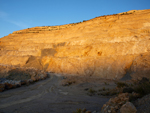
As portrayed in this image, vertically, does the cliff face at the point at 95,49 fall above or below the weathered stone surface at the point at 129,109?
above

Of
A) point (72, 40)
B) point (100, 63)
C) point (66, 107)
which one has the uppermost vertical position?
point (72, 40)

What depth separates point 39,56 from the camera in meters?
23.1

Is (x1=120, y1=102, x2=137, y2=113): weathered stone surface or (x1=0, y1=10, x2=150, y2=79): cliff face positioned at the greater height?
(x1=0, y1=10, x2=150, y2=79): cliff face

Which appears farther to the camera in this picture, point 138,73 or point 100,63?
point 100,63

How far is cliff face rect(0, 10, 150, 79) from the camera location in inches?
517

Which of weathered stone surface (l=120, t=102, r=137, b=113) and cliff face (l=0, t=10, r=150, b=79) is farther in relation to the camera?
cliff face (l=0, t=10, r=150, b=79)

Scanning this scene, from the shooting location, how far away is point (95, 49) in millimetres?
17578

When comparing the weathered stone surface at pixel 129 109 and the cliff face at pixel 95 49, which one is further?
the cliff face at pixel 95 49

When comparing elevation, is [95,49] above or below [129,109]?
above

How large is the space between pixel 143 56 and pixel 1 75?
50.7ft

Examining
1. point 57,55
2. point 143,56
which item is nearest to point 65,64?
point 57,55

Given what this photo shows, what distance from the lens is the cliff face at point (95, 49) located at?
13.1 metres

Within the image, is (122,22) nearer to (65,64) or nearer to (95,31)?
(95,31)

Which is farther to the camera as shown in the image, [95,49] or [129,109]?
[95,49]
